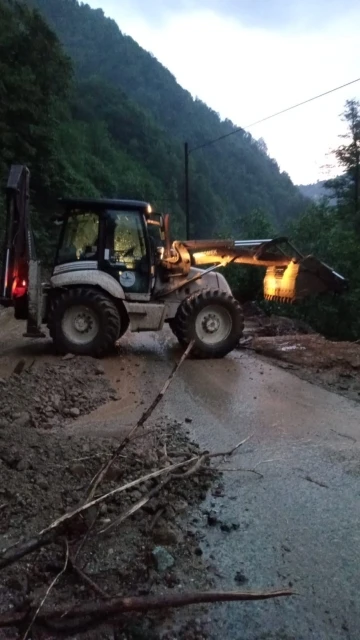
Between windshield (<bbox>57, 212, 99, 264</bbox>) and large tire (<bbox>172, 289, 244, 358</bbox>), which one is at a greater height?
windshield (<bbox>57, 212, 99, 264</bbox>)

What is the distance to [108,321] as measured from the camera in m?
9.72

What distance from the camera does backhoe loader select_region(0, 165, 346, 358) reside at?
31.9 feet

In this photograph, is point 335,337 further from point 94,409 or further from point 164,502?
point 164,502

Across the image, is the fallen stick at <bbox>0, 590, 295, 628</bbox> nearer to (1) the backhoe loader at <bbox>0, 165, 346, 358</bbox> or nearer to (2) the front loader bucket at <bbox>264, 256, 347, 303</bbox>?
(1) the backhoe loader at <bbox>0, 165, 346, 358</bbox>

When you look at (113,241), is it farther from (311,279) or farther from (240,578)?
(240,578)

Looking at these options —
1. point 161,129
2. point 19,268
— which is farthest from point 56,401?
point 161,129

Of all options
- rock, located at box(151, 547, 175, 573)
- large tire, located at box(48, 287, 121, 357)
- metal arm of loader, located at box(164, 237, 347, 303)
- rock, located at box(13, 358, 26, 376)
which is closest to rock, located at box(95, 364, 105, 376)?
large tire, located at box(48, 287, 121, 357)

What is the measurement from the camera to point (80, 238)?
10000mm

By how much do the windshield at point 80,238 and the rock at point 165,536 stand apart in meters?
6.72

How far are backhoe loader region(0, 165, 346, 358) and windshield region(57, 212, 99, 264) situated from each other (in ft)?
0.06

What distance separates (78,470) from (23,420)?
1.71 metres

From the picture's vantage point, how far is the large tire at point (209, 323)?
10219 mm

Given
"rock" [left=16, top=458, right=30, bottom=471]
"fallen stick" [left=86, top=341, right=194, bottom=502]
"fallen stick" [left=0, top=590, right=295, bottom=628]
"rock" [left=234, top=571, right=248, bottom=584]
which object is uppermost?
"fallen stick" [left=86, top=341, right=194, bottom=502]

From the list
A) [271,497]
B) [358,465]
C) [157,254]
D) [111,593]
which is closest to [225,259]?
[157,254]
